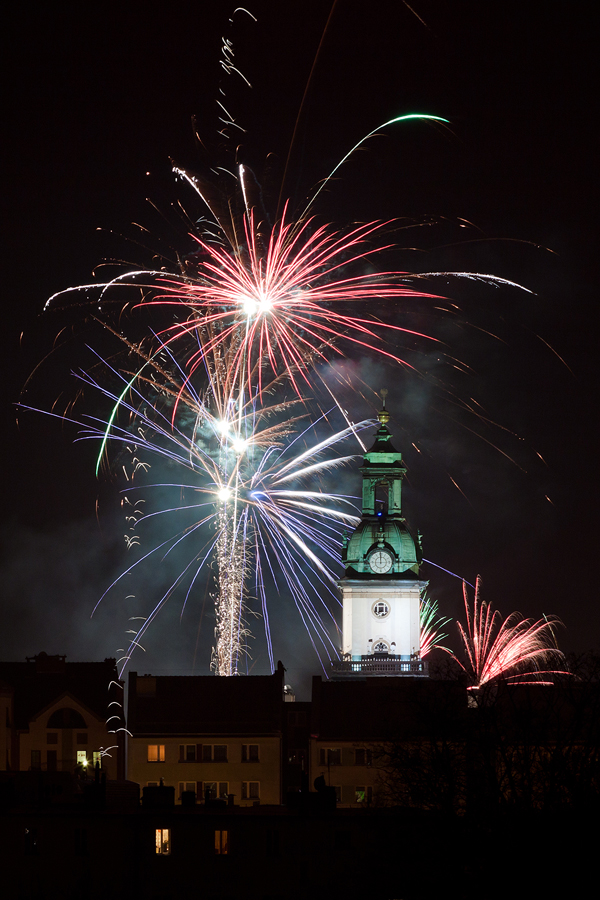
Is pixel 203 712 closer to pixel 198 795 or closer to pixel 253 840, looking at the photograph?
pixel 198 795

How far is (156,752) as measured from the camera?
81438mm

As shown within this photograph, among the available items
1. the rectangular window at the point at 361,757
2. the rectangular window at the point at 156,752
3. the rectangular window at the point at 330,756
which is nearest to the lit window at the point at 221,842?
the rectangular window at the point at 361,757

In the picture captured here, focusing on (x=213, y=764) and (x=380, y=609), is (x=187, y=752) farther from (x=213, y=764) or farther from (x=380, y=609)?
(x=380, y=609)

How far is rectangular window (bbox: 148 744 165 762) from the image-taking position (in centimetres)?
8118

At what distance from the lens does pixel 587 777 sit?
58094 millimetres

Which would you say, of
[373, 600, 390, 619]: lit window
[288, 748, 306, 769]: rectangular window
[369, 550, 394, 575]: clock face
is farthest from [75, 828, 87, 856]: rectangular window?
[369, 550, 394, 575]: clock face

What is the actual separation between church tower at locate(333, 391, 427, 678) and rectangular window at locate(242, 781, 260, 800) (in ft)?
111

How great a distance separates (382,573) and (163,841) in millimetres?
59877

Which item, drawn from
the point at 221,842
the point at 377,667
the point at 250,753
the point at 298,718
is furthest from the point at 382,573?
the point at 221,842

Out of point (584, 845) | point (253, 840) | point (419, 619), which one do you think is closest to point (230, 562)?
point (253, 840)

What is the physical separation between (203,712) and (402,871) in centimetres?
2903

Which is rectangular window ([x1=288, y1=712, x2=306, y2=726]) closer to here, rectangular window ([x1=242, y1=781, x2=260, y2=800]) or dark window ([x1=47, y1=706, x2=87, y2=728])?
rectangular window ([x1=242, y1=781, x2=260, y2=800])

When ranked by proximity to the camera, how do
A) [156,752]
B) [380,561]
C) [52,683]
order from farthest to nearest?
[380,561] → [52,683] → [156,752]

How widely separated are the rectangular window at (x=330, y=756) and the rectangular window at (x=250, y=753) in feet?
9.19
